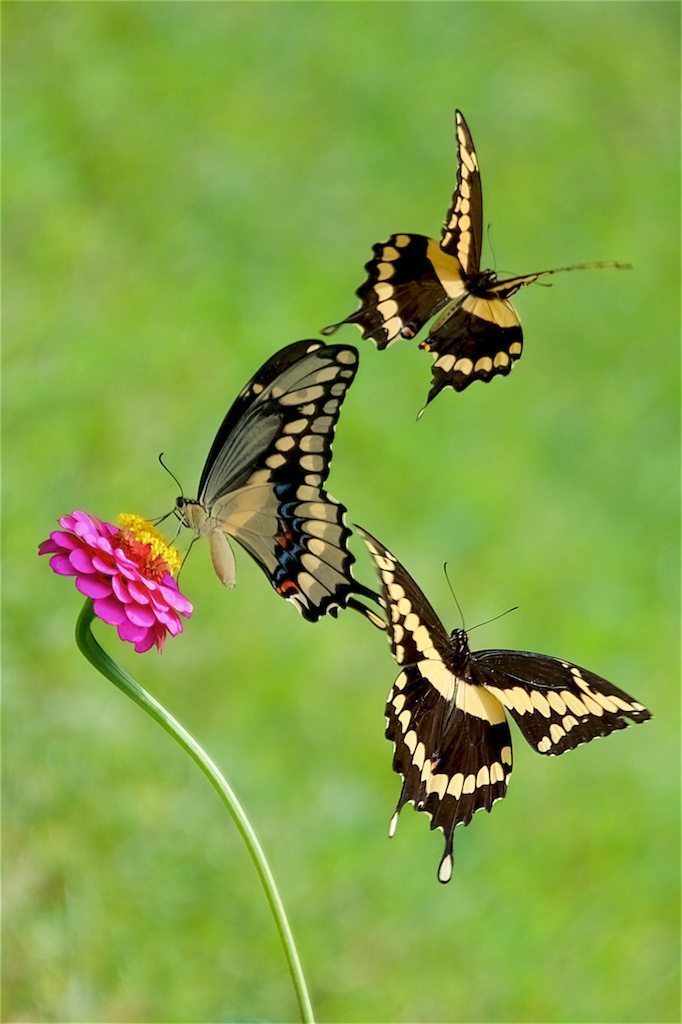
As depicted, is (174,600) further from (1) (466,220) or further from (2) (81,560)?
(1) (466,220)

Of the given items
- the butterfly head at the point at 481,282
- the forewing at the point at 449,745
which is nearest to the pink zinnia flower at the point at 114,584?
the forewing at the point at 449,745

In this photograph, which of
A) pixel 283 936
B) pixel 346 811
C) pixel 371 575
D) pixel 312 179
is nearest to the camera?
pixel 283 936

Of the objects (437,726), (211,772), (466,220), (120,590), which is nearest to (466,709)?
(437,726)

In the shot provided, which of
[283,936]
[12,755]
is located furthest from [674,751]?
[283,936]

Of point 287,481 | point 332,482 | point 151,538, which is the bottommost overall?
point 151,538

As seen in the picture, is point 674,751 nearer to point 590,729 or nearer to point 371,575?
point 371,575

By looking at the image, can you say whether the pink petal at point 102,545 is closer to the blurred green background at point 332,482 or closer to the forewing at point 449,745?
the forewing at point 449,745
